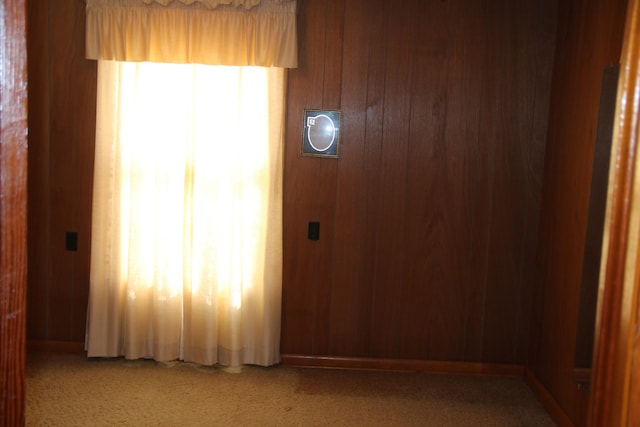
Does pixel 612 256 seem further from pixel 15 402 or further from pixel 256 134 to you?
pixel 256 134

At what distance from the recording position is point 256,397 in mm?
3117

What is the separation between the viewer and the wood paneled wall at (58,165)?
11.4ft

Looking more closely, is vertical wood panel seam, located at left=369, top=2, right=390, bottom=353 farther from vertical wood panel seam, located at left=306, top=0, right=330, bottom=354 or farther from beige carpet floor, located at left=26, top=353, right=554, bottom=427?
beige carpet floor, located at left=26, top=353, right=554, bottom=427

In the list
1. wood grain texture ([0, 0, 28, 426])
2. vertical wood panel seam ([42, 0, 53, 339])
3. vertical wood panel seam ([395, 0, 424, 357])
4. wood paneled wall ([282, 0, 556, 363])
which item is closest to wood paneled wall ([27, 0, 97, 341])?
vertical wood panel seam ([42, 0, 53, 339])

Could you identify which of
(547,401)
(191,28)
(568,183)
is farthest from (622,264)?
(191,28)

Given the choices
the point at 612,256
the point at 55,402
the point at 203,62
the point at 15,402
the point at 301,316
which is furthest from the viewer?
the point at 301,316

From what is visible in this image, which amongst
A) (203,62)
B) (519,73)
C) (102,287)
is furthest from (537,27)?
(102,287)

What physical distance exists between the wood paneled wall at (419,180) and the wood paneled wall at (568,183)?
15 centimetres

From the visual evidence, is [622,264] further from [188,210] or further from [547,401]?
[188,210]

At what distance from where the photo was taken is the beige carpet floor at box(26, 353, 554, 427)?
9.41 feet

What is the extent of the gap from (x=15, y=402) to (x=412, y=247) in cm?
297

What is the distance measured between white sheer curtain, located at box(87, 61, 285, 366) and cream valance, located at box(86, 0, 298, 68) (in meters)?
0.10

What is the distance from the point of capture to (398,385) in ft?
11.0

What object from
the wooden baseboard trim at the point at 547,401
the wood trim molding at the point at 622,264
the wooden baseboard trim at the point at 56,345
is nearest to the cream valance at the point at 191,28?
the wooden baseboard trim at the point at 56,345
